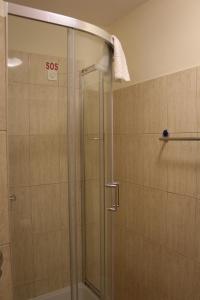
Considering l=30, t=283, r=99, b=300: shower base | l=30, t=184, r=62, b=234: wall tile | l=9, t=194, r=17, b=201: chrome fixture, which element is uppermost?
l=9, t=194, r=17, b=201: chrome fixture

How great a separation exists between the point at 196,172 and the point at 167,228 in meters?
0.47

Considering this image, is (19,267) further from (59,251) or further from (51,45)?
(51,45)

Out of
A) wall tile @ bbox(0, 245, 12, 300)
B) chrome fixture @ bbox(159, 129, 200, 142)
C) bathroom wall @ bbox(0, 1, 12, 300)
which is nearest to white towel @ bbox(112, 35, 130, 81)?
chrome fixture @ bbox(159, 129, 200, 142)

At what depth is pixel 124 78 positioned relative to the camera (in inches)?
62.1

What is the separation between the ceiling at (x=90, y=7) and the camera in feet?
6.42

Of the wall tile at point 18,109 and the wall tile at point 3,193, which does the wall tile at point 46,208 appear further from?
the wall tile at point 3,193

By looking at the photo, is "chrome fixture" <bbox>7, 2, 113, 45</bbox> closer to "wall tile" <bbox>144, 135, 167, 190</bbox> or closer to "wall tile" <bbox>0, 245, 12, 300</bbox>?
"wall tile" <bbox>144, 135, 167, 190</bbox>

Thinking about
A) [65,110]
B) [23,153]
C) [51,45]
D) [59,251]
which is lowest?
[59,251]

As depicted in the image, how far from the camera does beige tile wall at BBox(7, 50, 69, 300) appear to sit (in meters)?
1.28

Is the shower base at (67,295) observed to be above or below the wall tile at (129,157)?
below

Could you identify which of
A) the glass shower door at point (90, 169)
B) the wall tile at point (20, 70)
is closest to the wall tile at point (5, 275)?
the glass shower door at point (90, 169)

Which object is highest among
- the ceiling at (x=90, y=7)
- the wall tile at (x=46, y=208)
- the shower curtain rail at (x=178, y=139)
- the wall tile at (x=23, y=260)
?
the ceiling at (x=90, y=7)

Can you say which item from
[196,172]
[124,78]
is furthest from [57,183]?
[196,172]

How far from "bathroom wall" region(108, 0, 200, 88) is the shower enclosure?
0.47 m
